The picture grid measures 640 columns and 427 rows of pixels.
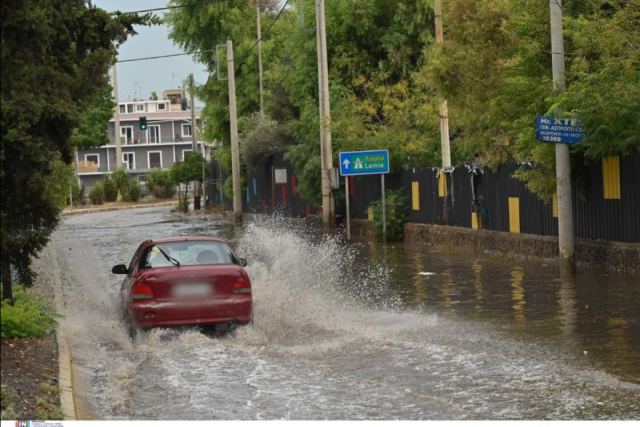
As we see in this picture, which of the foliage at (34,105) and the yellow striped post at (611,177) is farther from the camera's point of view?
the yellow striped post at (611,177)

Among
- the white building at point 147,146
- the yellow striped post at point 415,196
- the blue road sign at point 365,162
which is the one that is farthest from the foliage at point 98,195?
the yellow striped post at point 415,196

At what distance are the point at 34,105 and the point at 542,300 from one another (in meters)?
9.63

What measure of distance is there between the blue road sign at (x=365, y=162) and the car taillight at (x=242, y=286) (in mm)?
20940

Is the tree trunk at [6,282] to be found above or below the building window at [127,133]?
below

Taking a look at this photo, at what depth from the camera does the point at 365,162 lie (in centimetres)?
3622

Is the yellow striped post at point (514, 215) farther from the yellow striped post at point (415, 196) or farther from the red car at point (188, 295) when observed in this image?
the red car at point (188, 295)

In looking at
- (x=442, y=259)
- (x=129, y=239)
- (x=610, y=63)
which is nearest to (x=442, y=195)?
(x=442, y=259)

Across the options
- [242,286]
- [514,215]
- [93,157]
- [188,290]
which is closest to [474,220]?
[514,215]

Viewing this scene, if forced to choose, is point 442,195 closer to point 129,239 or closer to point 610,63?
point 129,239

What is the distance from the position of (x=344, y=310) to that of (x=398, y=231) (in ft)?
60.8

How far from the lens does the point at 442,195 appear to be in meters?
33.9

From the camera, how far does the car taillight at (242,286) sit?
14898 millimetres

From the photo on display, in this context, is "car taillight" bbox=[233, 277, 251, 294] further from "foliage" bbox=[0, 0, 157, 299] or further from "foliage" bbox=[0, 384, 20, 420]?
"foliage" bbox=[0, 384, 20, 420]

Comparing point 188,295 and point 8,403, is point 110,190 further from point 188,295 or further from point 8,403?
point 8,403
